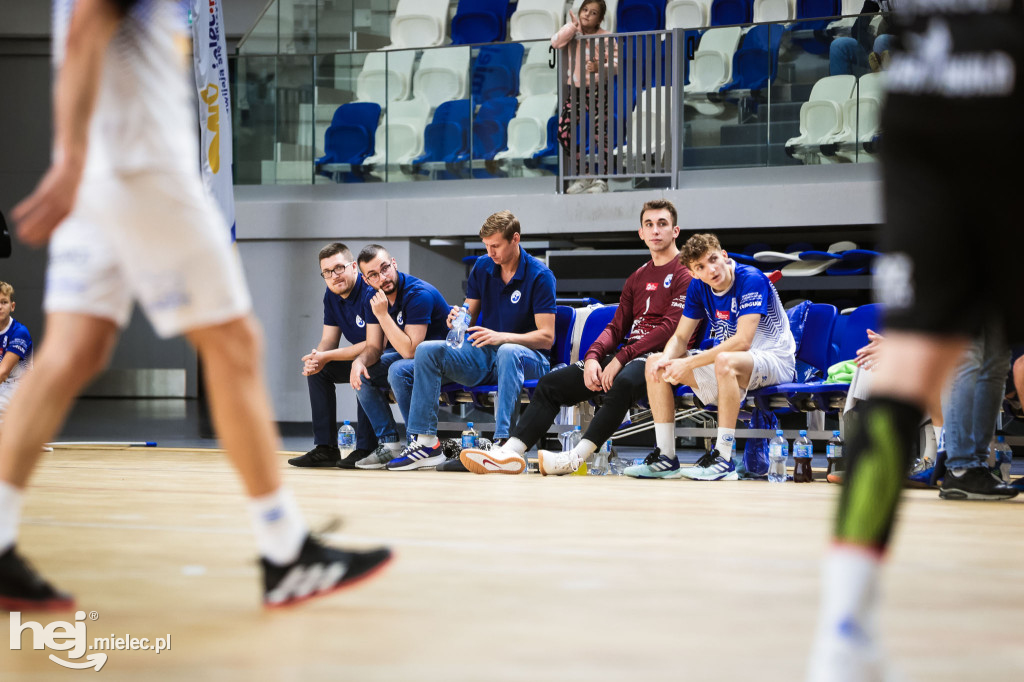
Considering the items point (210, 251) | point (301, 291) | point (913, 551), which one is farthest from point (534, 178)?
point (210, 251)

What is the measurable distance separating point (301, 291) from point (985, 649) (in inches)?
339

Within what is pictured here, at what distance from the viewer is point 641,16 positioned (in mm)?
9977

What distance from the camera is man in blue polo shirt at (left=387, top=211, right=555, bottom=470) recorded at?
222 inches

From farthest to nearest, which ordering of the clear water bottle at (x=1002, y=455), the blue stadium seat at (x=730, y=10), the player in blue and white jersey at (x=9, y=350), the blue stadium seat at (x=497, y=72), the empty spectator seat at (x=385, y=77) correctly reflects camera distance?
the blue stadium seat at (x=730, y=10), the empty spectator seat at (x=385, y=77), the blue stadium seat at (x=497, y=72), the player in blue and white jersey at (x=9, y=350), the clear water bottle at (x=1002, y=455)

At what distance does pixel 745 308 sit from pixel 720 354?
31cm

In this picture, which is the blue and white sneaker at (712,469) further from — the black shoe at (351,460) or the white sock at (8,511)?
the white sock at (8,511)

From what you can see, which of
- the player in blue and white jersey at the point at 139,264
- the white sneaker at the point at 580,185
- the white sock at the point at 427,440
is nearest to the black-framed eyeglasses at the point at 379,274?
the white sock at the point at 427,440

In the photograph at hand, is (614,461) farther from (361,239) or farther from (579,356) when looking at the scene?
(361,239)

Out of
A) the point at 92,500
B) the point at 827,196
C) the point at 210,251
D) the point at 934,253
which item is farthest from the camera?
the point at 827,196

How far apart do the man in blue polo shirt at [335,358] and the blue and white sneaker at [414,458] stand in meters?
0.37

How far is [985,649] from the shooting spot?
141cm

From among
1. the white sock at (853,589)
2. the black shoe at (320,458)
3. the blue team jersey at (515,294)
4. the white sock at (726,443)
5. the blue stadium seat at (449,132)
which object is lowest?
the black shoe at (320,458)

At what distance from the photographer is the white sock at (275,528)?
1684 mm
